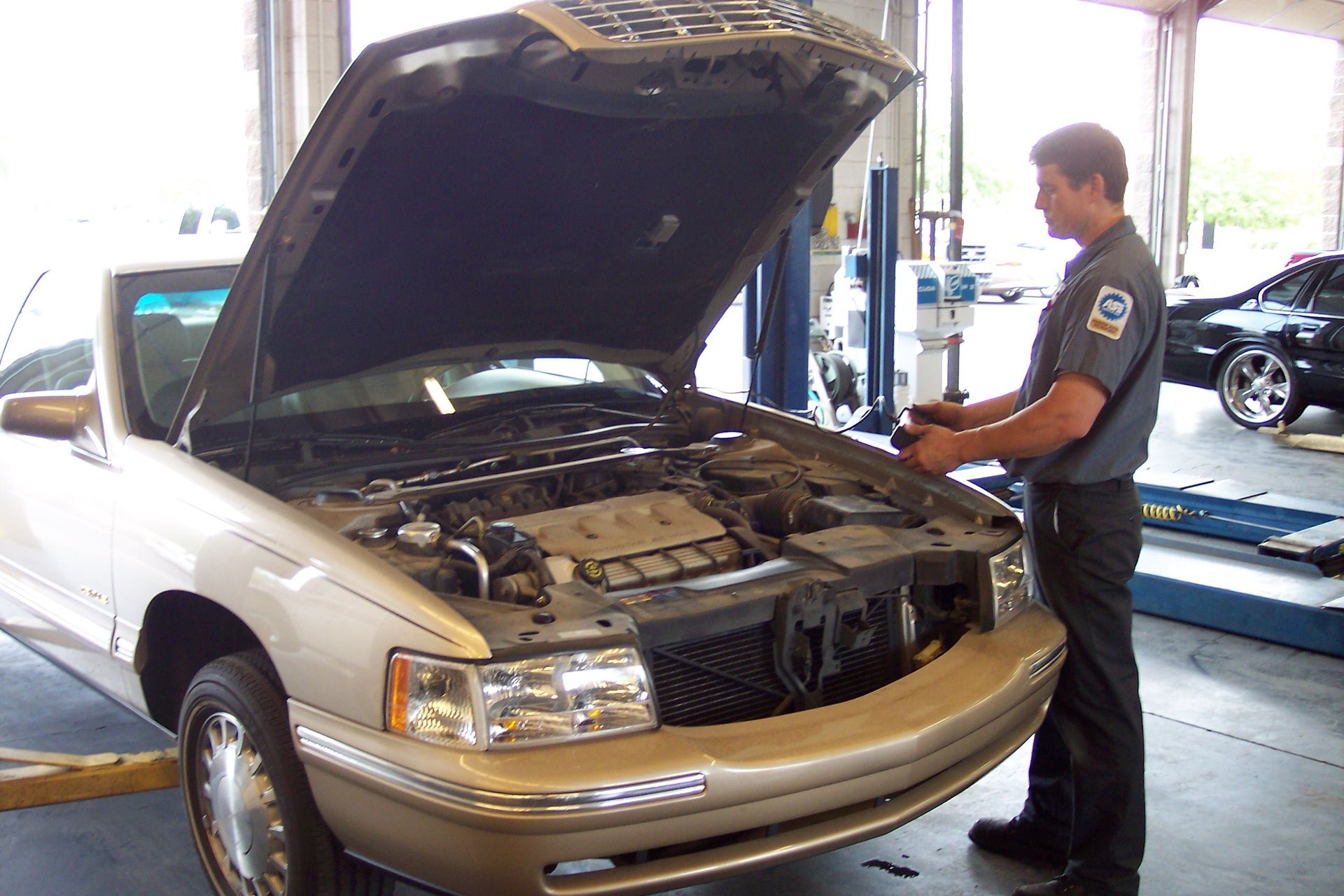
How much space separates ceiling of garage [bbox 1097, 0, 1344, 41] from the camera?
1720 cm

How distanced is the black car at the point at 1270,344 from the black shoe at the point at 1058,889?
6.33m

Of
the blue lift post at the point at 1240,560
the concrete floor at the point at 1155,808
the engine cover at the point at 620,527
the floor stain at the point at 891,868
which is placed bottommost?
the floor stain at the point at 891,868

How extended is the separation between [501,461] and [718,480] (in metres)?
0.57

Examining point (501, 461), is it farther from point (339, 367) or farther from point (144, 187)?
point (144, 187)

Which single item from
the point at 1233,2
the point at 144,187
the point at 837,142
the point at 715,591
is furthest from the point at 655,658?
the point at 1233,2

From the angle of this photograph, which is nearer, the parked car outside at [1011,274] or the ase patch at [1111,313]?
the ase patch at [1111,313]

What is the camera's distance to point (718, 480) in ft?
10.2

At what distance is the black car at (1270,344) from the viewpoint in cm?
848

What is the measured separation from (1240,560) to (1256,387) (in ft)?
14.7

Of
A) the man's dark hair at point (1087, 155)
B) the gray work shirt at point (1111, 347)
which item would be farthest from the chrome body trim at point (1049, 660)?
the man's dark hair at point (1087, 155)

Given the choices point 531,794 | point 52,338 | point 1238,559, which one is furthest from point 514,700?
point 1238,559

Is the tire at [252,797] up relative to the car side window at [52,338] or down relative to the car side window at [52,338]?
down

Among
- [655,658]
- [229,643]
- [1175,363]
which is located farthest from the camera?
[1175,363]

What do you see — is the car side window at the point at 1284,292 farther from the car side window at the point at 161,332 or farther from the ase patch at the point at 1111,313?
the car side window at the point at 161,332
